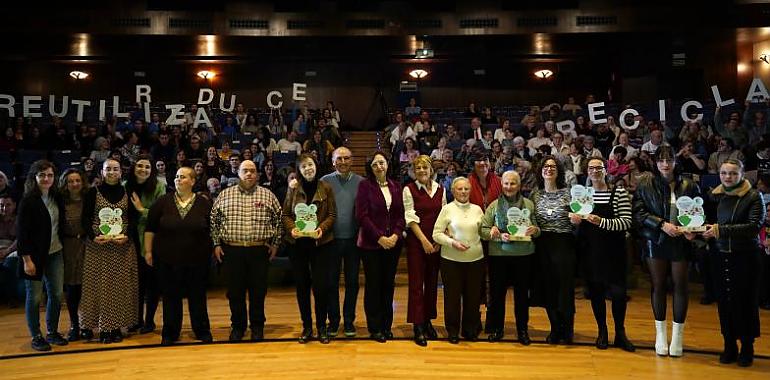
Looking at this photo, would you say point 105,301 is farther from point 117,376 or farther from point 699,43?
point 699,43

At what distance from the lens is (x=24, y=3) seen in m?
13.4

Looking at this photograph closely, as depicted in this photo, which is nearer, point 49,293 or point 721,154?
point 49,293

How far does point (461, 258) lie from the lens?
4457 millimetres

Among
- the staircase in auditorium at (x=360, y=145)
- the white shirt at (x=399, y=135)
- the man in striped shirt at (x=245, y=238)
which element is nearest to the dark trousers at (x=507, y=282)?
the man in striped shirt at (x=245, y=238)

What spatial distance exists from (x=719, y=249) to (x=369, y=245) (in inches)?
85.0

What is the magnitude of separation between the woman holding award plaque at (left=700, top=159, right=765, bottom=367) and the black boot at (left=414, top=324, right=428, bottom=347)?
72.8 inches

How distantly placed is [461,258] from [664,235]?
4.21ft

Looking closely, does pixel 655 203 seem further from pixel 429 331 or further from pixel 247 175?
pixel 247 175

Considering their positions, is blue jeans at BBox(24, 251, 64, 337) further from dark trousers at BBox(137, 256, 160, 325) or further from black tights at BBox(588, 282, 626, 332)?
black tights at BBox(588, 282, 626, 332)

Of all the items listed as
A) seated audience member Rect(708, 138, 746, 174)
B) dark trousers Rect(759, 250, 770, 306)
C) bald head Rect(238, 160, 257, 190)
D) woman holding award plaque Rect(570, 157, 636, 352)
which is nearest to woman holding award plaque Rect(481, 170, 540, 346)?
woman holding award plaque Rect(570, 157, 636, 352)

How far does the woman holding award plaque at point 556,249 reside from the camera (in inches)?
169

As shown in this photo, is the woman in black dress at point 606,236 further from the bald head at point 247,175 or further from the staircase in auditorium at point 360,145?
the staircase in auditorium at point 360,145

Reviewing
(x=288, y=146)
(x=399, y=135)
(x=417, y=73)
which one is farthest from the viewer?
(x=417, y=73)

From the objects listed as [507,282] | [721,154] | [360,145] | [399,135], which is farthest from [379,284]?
[360,145]
